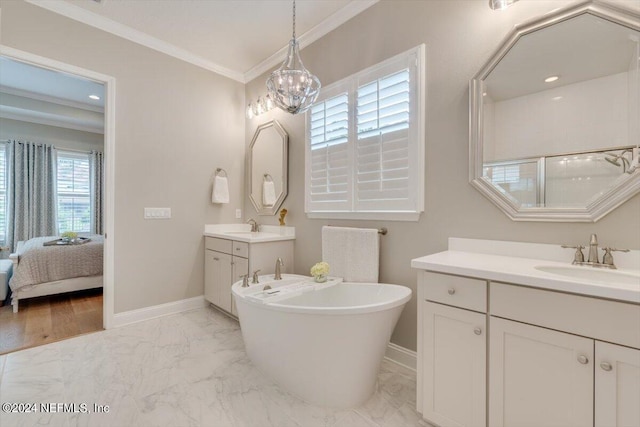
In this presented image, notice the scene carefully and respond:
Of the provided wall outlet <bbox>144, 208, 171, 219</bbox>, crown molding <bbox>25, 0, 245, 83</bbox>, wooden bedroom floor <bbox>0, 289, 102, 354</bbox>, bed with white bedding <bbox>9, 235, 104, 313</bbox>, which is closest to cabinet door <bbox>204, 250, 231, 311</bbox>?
wall outlet <bbox>144, 208, 171, 219</bbox>

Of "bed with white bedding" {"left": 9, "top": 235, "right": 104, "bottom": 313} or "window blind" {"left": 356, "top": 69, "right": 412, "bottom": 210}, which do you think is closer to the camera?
"window blind" {"left": 356, "top": 69, "right": 412, "bottom": 210}

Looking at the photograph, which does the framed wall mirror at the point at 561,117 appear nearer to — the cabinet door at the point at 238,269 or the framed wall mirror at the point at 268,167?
the framed wall mirror at the point at 268,167

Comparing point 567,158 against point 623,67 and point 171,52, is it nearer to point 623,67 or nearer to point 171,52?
point 623,67

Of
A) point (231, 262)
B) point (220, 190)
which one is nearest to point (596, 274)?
point (231, 262)

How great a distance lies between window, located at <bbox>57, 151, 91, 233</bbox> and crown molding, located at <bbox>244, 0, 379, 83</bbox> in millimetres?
Result: 4565

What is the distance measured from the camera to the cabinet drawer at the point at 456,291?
1.28m

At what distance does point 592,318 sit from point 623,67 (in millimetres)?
1200

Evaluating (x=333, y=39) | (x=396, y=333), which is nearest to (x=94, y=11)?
(x=333, y=39)

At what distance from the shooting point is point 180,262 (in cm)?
316

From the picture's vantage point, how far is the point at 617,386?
982mm

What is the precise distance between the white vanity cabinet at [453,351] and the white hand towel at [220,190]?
2.59 meters

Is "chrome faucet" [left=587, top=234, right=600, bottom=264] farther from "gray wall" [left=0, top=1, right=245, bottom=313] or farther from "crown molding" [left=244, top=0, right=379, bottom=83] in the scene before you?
"gray wall" [left=0, top=1, right=245, bottom=313]

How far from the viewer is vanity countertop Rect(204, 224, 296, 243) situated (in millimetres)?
2721

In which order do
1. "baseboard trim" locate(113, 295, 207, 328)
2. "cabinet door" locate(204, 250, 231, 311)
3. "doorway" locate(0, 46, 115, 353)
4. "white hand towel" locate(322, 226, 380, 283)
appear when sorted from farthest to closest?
"cabinet door" locate(204, 250, 231, 311) → "baseboard trim" locate(113, 295, 207, 328) → "doorway" locate(0, 46, 115, 353) → "white hand towel" locate(322, 226, 380, 283)
